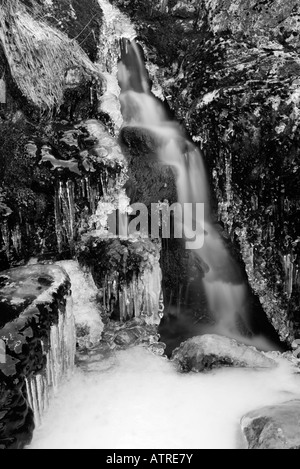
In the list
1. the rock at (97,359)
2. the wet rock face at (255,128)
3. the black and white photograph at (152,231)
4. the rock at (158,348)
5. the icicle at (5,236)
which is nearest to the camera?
the black and white photograph at (152,231)

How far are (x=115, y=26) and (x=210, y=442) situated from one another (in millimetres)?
6914

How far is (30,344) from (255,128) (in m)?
3.80

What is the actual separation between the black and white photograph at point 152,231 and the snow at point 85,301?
0.7 inches

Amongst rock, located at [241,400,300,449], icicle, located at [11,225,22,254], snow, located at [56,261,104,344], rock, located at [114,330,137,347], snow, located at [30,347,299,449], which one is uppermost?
Result: icicle, located at [11,225,22,254]

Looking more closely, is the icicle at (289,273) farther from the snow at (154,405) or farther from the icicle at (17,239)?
the icicle at (17,239)

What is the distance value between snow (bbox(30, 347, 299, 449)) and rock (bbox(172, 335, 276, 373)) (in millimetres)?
90

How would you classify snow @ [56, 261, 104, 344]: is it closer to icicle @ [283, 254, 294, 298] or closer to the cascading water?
the cascading water

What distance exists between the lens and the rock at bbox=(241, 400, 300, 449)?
2.88 meters

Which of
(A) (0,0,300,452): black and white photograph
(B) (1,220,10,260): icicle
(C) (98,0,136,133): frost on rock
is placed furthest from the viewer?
(C) (98,0,136,133): frost on rock

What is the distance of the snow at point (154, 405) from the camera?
3303mm
